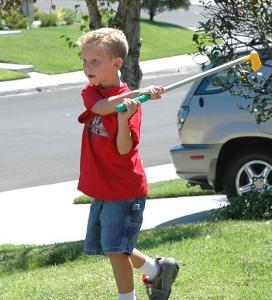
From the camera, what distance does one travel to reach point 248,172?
9320 mm

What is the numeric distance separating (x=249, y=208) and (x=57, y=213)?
3369 millimetres

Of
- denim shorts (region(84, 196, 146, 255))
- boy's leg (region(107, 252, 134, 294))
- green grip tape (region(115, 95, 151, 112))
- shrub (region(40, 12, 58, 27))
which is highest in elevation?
green grip tape (region(115, 95, 151, 112))

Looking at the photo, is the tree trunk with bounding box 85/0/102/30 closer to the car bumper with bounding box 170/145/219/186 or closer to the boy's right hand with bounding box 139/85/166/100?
the car bumper with bounding box 170/145/219/186

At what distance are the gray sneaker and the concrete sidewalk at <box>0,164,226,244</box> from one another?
13.8 feet

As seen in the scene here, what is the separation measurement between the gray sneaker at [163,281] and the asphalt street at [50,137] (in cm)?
735

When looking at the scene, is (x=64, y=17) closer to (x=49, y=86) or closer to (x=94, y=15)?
(x=49, y=86)

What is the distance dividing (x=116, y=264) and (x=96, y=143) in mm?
647

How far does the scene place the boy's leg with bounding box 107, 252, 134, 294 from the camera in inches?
190

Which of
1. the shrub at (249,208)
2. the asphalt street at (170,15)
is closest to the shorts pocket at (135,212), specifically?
the shrub at (249,208)

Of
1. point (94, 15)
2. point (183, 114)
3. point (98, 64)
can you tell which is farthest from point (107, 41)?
point (183, 114)

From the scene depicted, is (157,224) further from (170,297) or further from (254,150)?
(170,297)

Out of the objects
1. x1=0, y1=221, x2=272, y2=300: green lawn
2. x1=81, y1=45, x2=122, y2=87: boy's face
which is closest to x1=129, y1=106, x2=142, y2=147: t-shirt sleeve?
x1=81, y1=45, x2=122, y2=87: boy's face

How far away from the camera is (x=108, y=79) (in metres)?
4.84

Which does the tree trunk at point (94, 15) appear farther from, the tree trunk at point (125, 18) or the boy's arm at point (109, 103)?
the boy's arm at point (109, 103)
